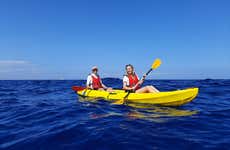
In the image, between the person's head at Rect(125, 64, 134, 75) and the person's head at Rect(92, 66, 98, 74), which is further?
the person's head at Rect(92, 66, 98, 74)

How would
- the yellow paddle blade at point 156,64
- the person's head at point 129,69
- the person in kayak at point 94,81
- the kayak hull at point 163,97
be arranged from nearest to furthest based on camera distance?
1. the kayak hull at point 163,97
2. the person's head at point 129,69
3. the yellow paddle blade at point 156,64
4. the person in kayak at point 94,81

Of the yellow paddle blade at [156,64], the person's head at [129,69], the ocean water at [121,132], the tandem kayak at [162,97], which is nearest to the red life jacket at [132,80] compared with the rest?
the person's head at [129,69]

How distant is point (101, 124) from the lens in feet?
18.1

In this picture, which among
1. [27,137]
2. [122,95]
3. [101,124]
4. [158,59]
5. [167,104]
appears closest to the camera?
[27,137]

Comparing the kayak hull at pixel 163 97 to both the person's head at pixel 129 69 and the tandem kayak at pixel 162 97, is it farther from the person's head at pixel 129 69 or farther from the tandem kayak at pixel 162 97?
the person's head at pixel 129 69

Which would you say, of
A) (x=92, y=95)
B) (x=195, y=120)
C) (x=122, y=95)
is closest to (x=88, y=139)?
(x=195, y=120)

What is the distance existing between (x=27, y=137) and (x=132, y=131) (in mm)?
2211

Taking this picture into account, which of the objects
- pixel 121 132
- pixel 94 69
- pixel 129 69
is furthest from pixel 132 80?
pixel 121 132

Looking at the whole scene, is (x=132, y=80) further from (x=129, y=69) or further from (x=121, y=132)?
(x=121, y=132)

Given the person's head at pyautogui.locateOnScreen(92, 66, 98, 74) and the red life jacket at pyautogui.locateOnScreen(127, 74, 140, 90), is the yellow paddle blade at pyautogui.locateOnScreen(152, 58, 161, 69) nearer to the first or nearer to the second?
the red life jacket at pyautogui.locateOnScreen(127, 74, 140, 90)

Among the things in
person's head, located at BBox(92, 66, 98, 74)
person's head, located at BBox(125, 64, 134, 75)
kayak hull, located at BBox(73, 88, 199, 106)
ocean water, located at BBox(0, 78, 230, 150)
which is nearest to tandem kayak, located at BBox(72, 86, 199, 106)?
kayak hull, located at BBox(73, 88, 199, 106)

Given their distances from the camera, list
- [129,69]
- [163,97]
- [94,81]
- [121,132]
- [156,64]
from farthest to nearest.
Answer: [94,81] → [156,64] → [129,69] → [163,97] → [121,132]

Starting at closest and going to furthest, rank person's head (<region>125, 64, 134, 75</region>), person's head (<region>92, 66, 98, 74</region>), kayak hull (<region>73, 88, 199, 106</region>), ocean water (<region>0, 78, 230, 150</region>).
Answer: ocean water (<region>0, 78, 230, 150</region>), kayak hull (<region>73, 88, 199, 106</region>), person's head (<region>125, 64, 134, 75</region>), person's head (<region>92, 66, 98, 74</region>)

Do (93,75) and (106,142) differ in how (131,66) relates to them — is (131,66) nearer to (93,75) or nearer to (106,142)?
(93,75)
